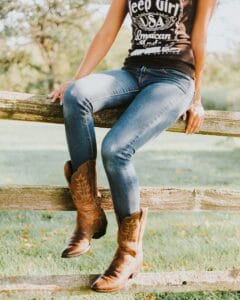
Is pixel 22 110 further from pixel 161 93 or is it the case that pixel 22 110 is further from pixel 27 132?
pixel 27 132

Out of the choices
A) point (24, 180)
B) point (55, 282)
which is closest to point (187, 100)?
point (55, 282)

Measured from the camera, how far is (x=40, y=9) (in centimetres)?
1156

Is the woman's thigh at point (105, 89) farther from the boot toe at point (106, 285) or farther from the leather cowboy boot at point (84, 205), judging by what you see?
the boot toe at point (106, 285)

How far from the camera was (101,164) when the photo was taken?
34.8 ft

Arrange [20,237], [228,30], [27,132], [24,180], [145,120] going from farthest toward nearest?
[27,132], [228,30], [24,180], [20,237], [145,120]

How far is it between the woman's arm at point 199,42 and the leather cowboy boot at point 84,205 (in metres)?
0.56

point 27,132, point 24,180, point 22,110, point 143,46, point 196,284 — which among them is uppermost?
point 143,46

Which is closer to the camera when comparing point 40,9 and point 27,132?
point 40,9

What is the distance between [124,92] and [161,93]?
7.4 inches

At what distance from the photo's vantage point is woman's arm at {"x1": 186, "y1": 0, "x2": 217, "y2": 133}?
9.18 feet

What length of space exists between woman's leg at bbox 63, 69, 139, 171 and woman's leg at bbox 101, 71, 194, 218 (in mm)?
104

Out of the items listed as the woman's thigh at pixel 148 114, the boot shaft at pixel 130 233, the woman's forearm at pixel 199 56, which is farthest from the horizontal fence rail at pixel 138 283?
the woman's forearm at pixel 199 56

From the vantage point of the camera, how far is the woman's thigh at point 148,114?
2.49m

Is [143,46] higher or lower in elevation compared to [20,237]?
higher
